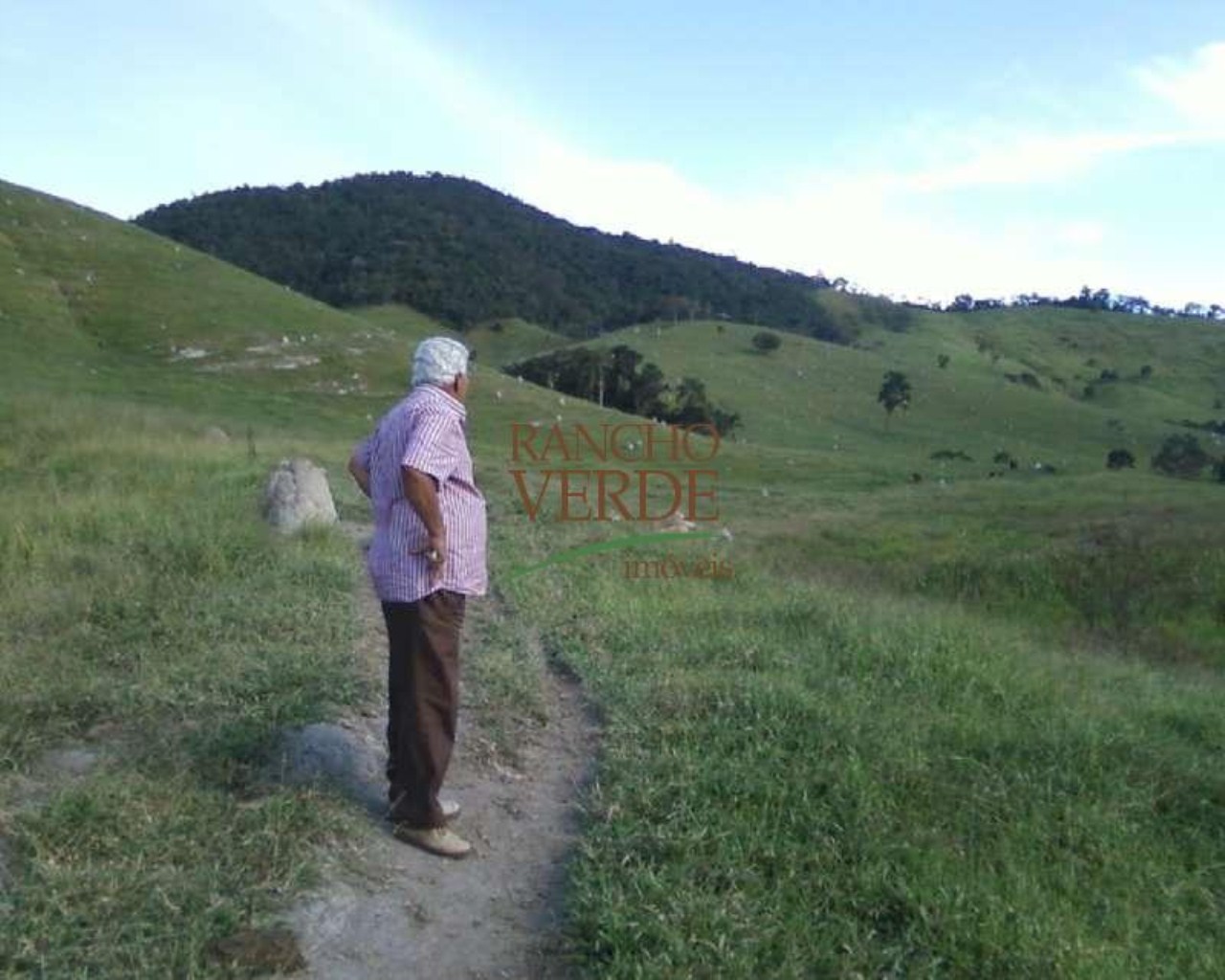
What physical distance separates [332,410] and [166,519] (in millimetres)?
23456

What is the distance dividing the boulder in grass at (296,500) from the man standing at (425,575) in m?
5.79

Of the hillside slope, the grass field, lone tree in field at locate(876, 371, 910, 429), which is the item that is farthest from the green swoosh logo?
the hillside slope

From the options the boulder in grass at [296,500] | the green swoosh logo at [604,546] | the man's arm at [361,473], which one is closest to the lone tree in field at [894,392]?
the green swoosh logo at [604,546]

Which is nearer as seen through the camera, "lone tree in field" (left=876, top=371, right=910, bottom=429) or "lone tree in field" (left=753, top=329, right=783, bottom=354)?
"lone tree in field" (left=876, top=371, right=910, bottom=429)

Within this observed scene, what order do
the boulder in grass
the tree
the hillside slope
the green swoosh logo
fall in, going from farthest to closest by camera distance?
the hillside slope, the tree, the boulder in grass, the green swoosh logo

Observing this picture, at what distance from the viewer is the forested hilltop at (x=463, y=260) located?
8375 centimetres

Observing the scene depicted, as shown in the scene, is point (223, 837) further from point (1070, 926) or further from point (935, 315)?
point (935, 315)

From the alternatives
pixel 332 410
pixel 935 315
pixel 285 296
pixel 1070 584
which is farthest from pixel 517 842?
pixel 935 315

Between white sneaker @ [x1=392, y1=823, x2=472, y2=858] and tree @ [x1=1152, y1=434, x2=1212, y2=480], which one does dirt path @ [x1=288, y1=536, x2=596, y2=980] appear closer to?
white sneaker @ [x1=392, y1=823, x2=472, y2=858]

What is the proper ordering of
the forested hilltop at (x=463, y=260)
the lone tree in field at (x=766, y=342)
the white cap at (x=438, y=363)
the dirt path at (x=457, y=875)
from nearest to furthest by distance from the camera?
the dirt path at (x=457, y=875) < the white cap at (x=438, y=363) < the lone tree in field at (x=766, y=342) < the forested hilltop at (x=463, y=260)

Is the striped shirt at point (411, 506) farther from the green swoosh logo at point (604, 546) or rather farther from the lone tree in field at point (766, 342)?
the lone tree in field at point (766, 342)

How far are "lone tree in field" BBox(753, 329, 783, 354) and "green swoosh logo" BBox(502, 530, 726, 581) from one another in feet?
192

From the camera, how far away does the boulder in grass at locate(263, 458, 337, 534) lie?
10.0 metres

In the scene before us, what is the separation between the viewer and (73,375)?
29953 millimetres
